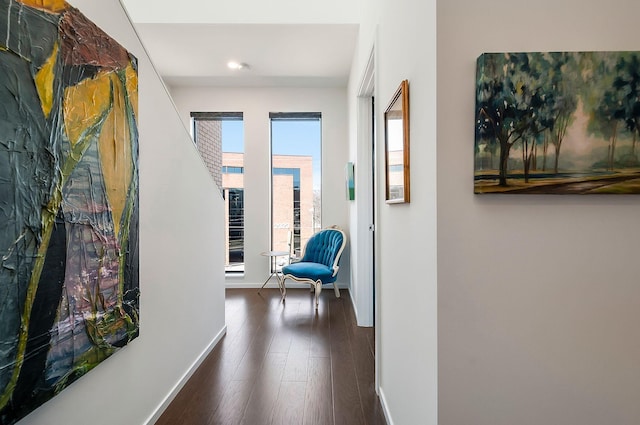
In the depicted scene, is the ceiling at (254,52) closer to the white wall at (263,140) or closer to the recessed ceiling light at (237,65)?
the recessed ceiling light at (237,65)

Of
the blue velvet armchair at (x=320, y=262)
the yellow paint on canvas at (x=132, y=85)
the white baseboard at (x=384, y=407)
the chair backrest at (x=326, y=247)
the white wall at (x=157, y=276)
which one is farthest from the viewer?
the chair backrest at (x=326, y=247)

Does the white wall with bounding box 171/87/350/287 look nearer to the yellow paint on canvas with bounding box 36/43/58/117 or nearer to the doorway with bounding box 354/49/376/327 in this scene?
the doorway with bounding box 354/49/376/327

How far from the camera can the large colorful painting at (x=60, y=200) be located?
0.98 metres

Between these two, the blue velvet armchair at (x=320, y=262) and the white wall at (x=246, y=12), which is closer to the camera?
the white wall at (x=246, y=12)

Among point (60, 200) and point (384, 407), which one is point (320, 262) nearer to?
point (384, 407)

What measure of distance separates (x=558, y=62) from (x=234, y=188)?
15.1 ft

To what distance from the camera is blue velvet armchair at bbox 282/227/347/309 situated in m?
3.91

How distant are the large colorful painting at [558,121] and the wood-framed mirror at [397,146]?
401mm

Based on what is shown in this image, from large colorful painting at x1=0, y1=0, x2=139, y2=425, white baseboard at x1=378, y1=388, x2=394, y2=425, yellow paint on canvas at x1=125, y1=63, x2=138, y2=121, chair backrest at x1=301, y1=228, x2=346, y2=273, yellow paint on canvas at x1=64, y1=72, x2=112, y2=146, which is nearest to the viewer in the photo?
large colorful painting at x1=0, y1=0, x2=139, y2=425

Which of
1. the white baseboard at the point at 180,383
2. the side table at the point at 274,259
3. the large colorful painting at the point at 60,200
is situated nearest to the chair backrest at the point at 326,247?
the side table at the point at 274,259

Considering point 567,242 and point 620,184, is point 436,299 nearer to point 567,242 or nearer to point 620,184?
point 567,242

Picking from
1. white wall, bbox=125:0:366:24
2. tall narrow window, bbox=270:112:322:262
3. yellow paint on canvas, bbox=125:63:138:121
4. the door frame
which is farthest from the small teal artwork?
yellow paint on canvas, bbox=125:63:138:121

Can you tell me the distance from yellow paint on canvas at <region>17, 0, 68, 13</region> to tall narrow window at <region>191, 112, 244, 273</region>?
3912 millimetres

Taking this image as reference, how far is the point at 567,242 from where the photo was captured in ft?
3.58
